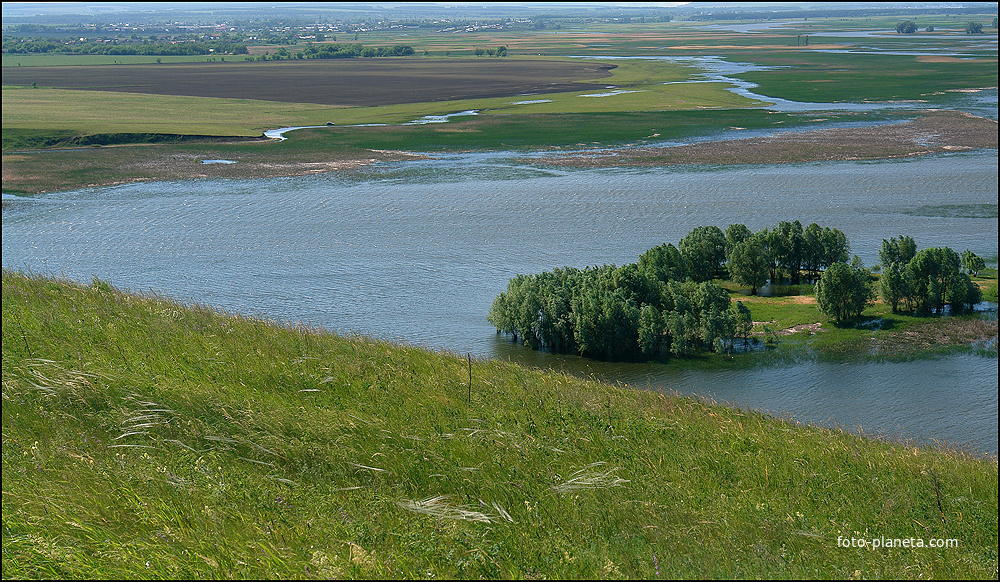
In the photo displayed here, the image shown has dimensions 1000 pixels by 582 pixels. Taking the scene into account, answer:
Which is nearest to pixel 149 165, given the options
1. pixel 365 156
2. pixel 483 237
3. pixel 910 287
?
pixel 365 156

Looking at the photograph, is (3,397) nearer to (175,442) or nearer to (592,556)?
(175,442)

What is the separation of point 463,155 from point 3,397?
55131 millimetres

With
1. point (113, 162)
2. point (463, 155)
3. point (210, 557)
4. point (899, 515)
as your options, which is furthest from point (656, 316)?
point (113, 162)

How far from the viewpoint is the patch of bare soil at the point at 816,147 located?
5709 cm

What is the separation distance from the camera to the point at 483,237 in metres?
40.1

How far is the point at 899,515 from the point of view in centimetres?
755

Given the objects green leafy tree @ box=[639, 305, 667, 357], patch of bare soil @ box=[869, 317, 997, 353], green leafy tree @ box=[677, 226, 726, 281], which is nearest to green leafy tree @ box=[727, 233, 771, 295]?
green leafy tree @ box=[677, 226, 726, 281]

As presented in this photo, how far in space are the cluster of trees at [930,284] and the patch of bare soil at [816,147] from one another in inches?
1120

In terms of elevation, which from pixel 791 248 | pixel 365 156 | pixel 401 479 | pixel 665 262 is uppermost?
pixel 401 479

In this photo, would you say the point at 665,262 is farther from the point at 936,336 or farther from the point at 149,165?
the point at 149,165

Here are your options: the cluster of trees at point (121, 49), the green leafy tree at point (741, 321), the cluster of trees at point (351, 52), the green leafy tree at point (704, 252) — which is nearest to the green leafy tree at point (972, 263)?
the green leafy tree at point (704, 252)

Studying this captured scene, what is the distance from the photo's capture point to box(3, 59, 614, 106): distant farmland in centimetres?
9669

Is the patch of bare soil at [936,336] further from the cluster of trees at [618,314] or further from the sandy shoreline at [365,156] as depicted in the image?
the sandy shoreline at [365,156]

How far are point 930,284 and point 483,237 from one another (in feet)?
66.5
